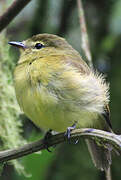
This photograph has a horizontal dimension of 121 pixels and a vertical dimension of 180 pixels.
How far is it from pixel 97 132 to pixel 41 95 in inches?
26.6

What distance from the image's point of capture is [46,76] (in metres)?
2.61

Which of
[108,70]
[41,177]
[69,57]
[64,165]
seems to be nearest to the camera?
[69,57]

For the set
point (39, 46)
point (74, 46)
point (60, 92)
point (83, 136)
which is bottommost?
point (83, 136)

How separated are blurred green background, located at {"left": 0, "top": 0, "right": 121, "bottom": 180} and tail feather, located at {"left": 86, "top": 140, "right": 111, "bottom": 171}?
340 mm

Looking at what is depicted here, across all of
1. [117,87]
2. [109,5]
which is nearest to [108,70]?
[117,87]

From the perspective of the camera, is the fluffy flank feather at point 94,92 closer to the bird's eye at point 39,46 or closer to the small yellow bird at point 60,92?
the small yellow bird at point 60,92

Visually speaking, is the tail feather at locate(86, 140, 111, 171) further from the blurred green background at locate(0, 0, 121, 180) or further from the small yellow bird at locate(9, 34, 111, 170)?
the blurred green background at locate(0, 0, 121, 180)

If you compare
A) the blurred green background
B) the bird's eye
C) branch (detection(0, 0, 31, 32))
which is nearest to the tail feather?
the blurred green background

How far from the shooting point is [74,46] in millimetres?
4039

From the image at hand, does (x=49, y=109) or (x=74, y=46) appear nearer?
(x=49, y=109)

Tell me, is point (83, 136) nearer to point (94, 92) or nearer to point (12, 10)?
point (94, 92)

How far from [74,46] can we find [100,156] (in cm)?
134

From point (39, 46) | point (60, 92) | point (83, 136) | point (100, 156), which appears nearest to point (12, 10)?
point (60, 92)

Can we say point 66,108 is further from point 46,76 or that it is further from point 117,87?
point 117,87
